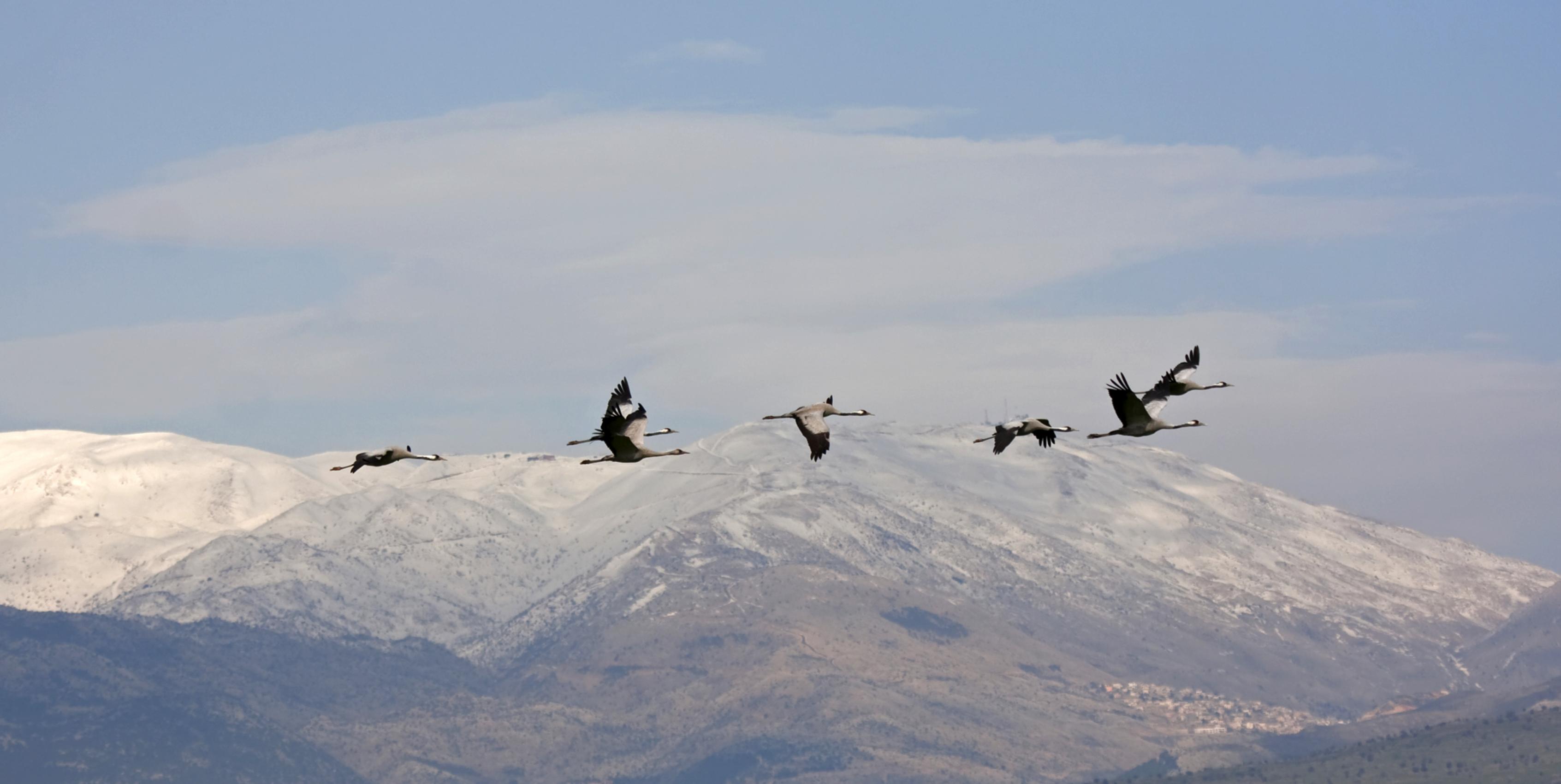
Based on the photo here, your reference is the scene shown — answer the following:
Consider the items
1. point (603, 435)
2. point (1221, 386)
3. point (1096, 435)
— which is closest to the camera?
point (603, 435)

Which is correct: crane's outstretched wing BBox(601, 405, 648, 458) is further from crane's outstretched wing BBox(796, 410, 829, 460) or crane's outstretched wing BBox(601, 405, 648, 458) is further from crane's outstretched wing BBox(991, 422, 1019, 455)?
crane's outstretched wing BBox(991, 422, 1019, 455)

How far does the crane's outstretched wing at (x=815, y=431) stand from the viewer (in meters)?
83.2

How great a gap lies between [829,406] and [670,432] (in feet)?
26.4

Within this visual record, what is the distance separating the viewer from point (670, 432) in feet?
305

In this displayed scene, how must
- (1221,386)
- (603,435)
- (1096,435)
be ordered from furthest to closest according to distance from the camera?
(1221,386)
(1096,435)
(603,435)

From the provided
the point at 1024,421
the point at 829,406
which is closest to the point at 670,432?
the point at 829,406

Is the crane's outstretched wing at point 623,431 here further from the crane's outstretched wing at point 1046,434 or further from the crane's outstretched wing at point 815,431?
the crane's outstretched wing at point 1046,434

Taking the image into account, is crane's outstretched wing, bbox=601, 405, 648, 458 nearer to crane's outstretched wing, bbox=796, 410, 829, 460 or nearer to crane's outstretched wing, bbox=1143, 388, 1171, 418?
crane's outstretched wing, bbox=796, 410, 829, 460

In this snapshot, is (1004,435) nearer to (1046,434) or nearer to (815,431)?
(1046,434)

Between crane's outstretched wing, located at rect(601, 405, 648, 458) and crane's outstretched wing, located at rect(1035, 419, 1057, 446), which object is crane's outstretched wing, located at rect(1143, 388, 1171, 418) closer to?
crane's outstretched wing, located at rect(1035, 419, 1057, 446)

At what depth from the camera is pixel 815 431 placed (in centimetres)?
8569

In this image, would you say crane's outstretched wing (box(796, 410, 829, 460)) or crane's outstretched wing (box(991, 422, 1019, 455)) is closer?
crane's outstretched wing (box(796, 410, 829, 460))

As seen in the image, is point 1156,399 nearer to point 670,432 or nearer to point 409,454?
point 670,432

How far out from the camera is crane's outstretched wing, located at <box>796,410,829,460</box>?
83188mm
